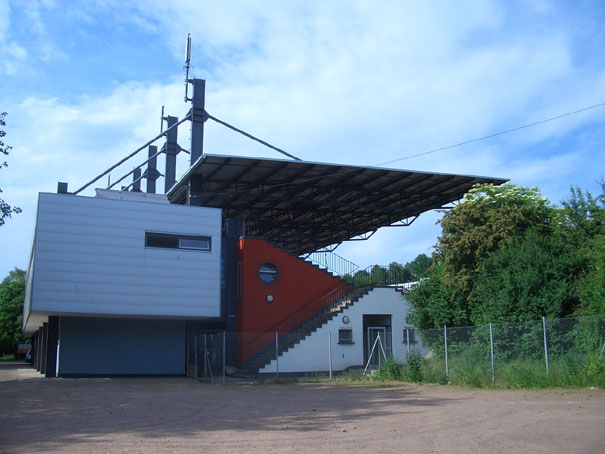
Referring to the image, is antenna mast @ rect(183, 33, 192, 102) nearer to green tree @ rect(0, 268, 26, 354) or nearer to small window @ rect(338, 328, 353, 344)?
small window @ rect(338, 328, 353, 344)

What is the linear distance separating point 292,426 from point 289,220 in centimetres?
2758

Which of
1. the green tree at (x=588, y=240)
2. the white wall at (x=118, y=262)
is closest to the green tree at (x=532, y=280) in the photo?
the green tree at (x=588, y=240)

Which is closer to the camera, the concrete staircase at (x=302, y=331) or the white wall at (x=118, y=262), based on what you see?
the white wall at (x=118, y=262)

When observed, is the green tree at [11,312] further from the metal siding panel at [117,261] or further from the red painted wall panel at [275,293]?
the metal siding panel at [117,261]

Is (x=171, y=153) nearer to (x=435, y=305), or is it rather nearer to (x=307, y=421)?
(x=435, y=305)

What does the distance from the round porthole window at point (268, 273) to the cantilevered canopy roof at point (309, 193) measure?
3.20m

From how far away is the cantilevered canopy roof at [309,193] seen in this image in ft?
90.7

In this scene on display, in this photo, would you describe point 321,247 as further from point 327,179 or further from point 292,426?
point 292,426

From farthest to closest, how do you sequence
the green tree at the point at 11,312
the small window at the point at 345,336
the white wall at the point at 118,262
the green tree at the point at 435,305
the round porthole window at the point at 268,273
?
the green tree at the point at 11,312, the round porthole window at the point at 268,273, the small window at the point at 345,336, the white wall at the point at 118,262, the green tree at the point at 435,305

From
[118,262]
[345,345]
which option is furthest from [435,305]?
[118,262]

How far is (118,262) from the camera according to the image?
24547mm

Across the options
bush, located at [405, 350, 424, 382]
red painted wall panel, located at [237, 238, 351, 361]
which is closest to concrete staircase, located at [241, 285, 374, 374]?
red painted wall panel, located at [237, 238, 351, 361]

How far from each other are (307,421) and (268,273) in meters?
19.0

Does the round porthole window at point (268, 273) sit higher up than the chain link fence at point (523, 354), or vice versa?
the round porthole window at point (268, 273)
